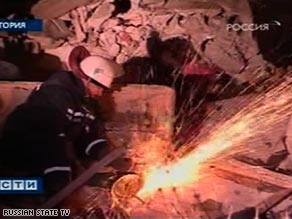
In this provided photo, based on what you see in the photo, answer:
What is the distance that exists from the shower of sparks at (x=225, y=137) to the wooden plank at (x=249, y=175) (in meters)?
0.03

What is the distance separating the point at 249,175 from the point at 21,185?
0.53 m

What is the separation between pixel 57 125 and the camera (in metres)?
1.91

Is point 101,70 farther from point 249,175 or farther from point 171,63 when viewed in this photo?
point 249,175

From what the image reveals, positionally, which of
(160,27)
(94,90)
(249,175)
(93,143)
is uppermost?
(160,27)

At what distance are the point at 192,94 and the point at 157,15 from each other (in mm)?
201

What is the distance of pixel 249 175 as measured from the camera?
1.93m

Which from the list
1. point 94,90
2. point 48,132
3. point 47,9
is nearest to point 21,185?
point 48,132

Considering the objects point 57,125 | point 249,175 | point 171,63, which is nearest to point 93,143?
point 57,125

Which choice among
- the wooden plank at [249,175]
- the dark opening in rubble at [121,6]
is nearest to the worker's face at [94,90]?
the dark opening in rubble at [121,6]

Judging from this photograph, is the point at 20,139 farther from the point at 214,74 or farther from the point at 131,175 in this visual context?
the point at 214,74

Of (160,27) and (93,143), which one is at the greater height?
(160,27)

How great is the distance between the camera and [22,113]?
1.91 m

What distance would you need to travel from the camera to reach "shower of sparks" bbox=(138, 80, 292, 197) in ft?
6.36

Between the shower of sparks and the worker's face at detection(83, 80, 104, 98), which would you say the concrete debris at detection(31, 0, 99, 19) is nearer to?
the worker's face at detection(83, 80, 104, 98)
